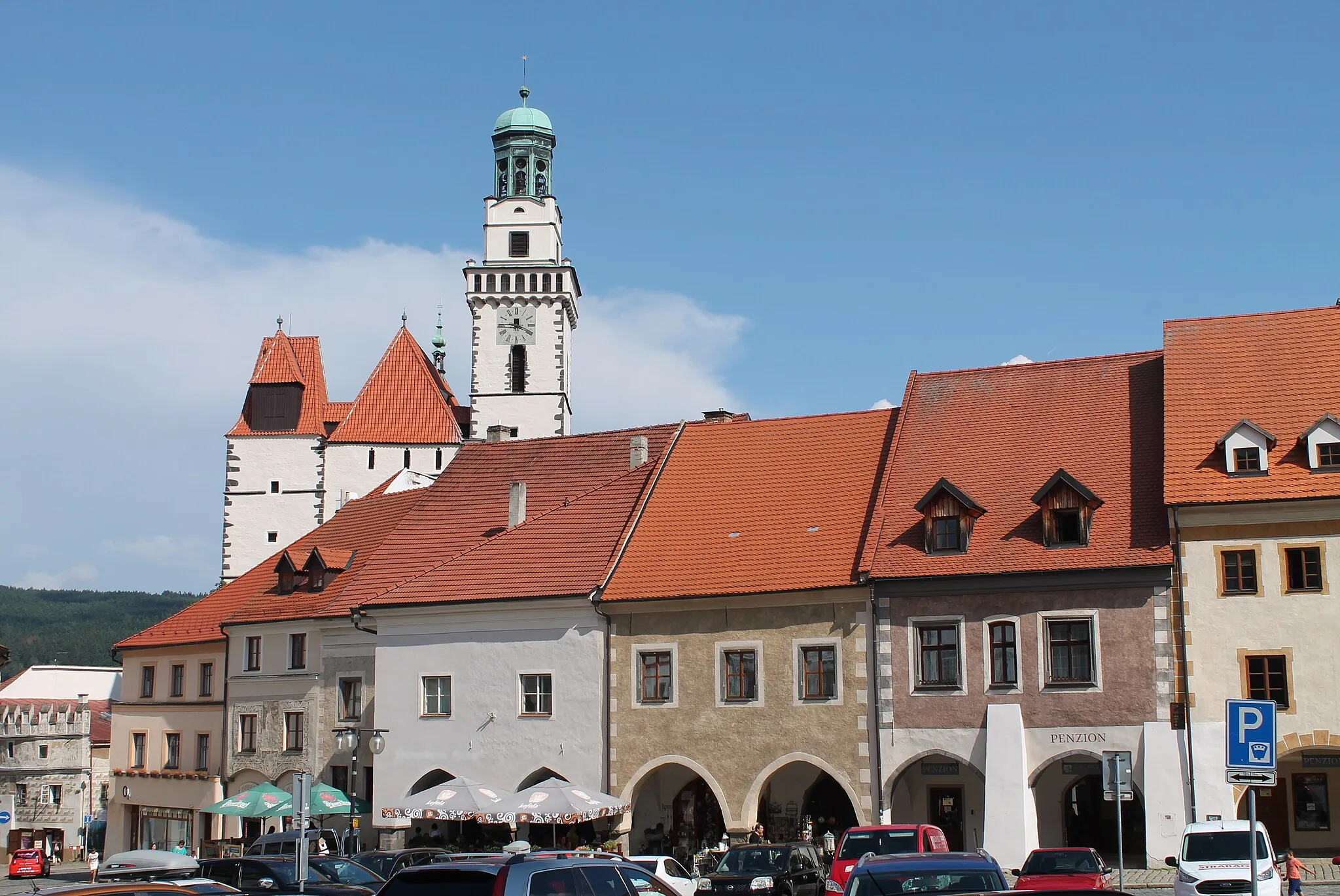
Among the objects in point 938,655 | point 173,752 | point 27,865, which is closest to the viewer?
point 938,655

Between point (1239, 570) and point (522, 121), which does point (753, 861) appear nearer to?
point (1239, 570)

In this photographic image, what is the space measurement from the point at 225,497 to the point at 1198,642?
69498mm

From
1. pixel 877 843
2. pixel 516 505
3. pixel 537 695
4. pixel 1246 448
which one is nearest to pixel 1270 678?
pixel 1246 448

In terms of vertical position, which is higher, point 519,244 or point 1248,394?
point 519,244

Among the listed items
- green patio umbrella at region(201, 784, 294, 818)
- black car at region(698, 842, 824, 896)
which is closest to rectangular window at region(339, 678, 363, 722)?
green patio umbrella at region(201, 784, 294, 818)

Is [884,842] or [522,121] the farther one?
[522,121]

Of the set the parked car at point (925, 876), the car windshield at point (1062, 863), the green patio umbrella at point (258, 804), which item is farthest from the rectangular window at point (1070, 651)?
the green patio umbrella at point (258, 804)

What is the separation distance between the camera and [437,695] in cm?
4028

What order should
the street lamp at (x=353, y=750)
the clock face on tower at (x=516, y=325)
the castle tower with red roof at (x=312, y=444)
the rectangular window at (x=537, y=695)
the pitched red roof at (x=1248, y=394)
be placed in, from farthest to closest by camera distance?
the clock face on tower at (x=516, y=325), the castle tower with red roof at (x=312, y=444), the rectangular window at (x=537, y=695), the street lamp at (x=353, y=750), the pitched red roof at (x=1248, y=394)

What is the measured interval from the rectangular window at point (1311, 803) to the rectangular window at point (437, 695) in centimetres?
2012

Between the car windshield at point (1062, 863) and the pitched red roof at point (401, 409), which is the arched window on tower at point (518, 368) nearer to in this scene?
the pitched red roof at point (401, 409)

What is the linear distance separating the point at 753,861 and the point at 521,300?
2796 inches

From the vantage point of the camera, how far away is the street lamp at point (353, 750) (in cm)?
3747

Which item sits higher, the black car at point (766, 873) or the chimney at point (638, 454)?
the chimney at point (638, 454)
